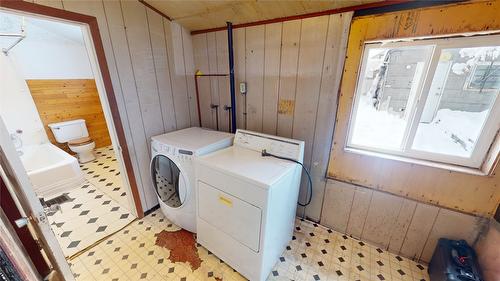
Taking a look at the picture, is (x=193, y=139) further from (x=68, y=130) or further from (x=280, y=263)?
(x=68, y=130)

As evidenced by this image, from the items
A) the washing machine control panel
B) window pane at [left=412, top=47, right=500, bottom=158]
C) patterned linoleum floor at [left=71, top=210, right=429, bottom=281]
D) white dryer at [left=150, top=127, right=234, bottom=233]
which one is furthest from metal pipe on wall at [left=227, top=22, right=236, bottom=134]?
window pane at [left=412, top=47, right=500, bottom=158]

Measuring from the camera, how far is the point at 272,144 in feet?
5.77

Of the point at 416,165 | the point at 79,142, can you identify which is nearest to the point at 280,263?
the point at 416,165

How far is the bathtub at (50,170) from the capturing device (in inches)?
100

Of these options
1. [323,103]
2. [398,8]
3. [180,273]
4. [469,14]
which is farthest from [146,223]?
[469,14]

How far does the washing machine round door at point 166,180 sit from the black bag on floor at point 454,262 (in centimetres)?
212

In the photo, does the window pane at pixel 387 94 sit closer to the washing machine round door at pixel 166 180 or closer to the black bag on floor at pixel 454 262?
the black bag on floor at pixel 454 262

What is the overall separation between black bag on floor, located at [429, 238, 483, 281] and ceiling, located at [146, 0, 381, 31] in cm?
189

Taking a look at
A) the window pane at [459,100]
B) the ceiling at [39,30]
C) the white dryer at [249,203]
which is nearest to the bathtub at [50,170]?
the ceiling at [39,30]

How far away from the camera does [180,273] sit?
A: 1605 millimetres

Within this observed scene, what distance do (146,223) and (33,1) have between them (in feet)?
6.68

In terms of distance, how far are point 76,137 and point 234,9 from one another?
3.73 metres

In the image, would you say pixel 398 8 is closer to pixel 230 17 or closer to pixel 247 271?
pixel 230 17

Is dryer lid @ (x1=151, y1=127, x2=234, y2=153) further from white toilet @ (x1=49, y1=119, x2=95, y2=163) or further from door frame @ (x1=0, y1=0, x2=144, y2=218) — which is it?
white toilet @ (x1=49, y1=119, x2=95, y2=163)
